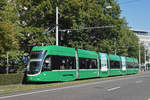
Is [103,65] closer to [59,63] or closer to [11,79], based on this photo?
[59,63]

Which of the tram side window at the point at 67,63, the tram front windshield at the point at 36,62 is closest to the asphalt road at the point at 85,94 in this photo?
the tram front windshield at the point at 36,62

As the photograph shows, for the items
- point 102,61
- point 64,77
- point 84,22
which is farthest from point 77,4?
point 64,77

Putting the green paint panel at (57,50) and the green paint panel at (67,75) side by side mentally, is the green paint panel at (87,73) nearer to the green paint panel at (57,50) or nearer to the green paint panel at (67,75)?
the green paint panel at (67,75)

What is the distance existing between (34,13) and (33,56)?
537 inches

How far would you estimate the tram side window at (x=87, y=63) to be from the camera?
26798 mm

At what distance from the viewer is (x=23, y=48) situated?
112ft

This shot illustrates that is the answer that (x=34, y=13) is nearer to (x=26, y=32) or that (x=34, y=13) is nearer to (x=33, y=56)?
(x=26, y=32)

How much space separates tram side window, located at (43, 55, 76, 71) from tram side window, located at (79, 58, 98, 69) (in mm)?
1656

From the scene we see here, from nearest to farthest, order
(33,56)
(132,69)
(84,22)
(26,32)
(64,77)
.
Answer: (33,56)
(64,77)
(26,32)
(84,22)
(132,69)

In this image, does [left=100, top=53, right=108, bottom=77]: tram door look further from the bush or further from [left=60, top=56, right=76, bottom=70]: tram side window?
the bush

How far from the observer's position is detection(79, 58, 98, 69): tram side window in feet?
87.9

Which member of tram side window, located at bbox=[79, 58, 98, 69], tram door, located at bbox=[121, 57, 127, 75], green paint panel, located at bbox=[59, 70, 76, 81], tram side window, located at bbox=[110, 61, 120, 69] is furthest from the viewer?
tram door, located at bbox=[121, 57, 127, 75]

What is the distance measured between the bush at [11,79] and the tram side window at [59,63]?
11.7ft

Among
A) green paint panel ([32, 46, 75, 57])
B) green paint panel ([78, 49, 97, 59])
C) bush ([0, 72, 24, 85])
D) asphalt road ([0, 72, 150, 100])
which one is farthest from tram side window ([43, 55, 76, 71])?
asphalt road ([0, 72, 150, 100])
